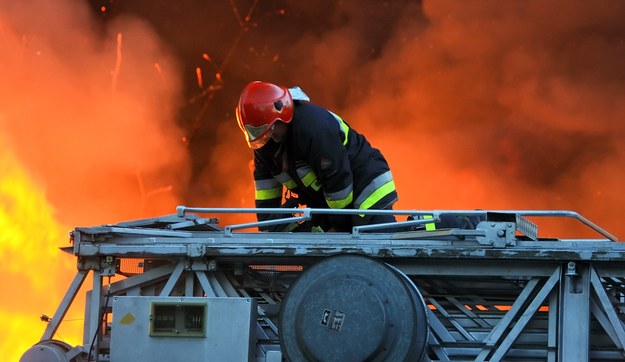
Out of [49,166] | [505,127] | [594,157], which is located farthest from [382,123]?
[49,166]

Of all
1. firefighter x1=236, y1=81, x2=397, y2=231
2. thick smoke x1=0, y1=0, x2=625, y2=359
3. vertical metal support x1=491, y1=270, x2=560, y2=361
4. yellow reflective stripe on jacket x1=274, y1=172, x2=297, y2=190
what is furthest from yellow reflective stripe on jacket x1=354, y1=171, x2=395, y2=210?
thick smoke x1=0, y1=0, x2=625, y2=359

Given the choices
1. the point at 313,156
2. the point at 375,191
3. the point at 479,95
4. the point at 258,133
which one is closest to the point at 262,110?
the point at 258,133

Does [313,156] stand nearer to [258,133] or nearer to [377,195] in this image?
[258,133]

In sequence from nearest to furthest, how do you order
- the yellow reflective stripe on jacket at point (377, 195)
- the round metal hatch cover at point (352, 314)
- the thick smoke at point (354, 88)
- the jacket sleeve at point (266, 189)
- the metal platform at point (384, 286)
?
the round metal hatch cover at point (352, 314)
the metal platform at point (384, 286)
the yellow reflective stripe on jacket at point (377, 195)
the jacket sleeve at point (266, 189)
the thick smoke at point (354, 88)

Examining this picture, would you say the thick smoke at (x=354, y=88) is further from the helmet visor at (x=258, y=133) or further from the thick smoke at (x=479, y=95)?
the helmet visor at (x=258, y=133)

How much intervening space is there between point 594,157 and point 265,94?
7.20m

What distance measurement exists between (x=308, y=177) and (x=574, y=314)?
87.2 inches

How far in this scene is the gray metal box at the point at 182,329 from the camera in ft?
19.6

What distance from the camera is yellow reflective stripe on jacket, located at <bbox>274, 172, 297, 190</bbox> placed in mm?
7473

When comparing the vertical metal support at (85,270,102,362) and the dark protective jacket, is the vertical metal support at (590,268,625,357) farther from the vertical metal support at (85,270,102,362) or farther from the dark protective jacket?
the vertical metal support at (85,270,102,362)

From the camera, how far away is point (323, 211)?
6.30m

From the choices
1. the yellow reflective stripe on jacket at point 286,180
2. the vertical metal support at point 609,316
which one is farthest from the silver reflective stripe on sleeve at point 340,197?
the vertical metal support at point 609,316

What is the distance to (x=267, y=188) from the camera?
7812 millimetres

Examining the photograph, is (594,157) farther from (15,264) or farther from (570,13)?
(15,264)
